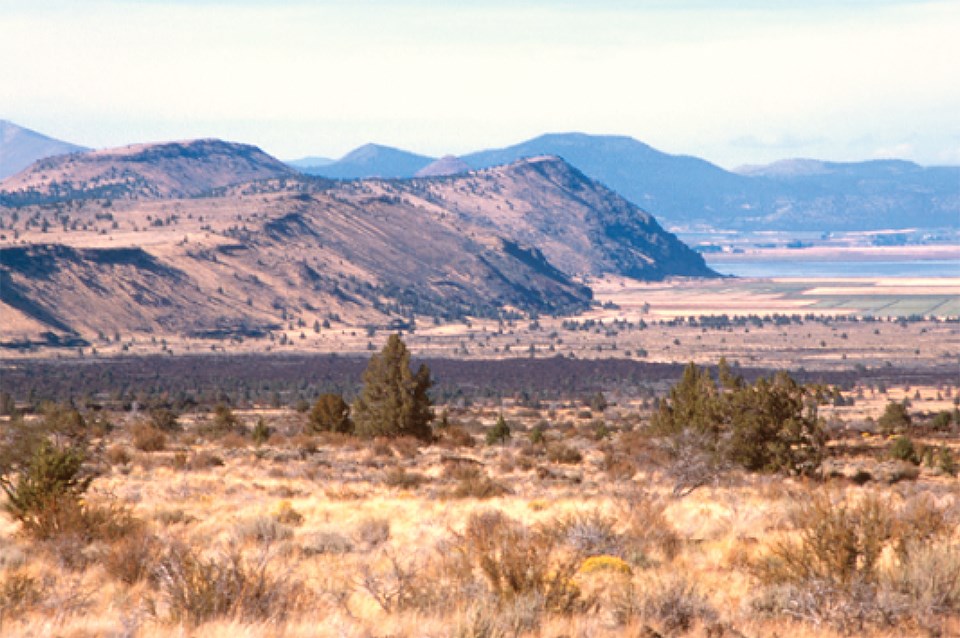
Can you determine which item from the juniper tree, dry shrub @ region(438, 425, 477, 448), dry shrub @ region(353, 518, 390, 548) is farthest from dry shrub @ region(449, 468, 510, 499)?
dry shrub @ region(438, 425, 477, 448)

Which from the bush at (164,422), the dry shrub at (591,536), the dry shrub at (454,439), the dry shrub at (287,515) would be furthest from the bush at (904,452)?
the bush at (164,422)

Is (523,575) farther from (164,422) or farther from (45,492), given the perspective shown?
(164,422)

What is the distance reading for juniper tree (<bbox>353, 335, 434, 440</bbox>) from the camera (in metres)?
37.2

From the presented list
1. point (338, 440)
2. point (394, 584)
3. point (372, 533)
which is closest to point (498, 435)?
point (338, 440)

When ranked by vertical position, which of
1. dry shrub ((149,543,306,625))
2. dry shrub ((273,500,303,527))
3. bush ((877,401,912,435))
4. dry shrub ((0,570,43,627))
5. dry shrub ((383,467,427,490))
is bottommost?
bush ((877,401,912,435))

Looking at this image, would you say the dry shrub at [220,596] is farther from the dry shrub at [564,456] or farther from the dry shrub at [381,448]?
the dry shrub at [381,448]

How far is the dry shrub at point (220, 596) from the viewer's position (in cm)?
1009

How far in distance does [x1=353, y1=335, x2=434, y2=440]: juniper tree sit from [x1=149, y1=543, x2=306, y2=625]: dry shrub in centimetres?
2613

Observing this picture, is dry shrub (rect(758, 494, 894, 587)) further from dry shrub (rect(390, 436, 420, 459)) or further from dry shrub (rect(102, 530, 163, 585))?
dry shrub (rect(390, 436, 420, 459))

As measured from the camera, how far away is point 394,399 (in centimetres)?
3725

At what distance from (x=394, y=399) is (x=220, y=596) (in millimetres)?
27004

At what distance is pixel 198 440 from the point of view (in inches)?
1486

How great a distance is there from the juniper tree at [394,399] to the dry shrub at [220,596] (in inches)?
1029

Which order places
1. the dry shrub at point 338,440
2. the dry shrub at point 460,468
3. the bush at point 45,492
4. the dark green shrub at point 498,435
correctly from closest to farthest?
the bush at point 45,492 → the dry shrub at point 460,468 → the dry shrub at point 338,440 → the dark green shrub at point 498,435
